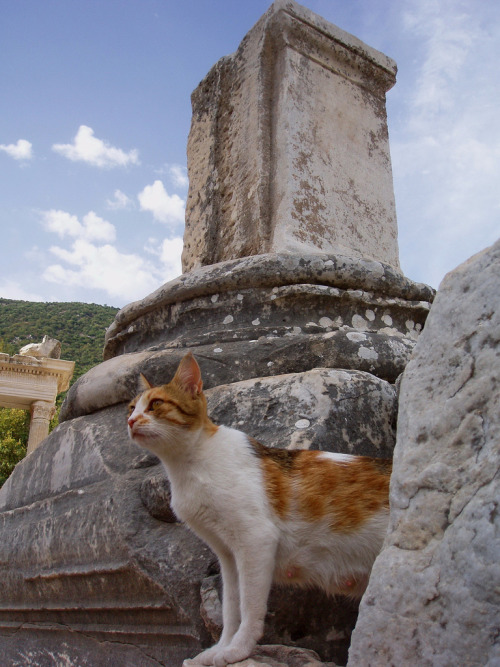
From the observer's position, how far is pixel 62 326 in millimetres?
40938

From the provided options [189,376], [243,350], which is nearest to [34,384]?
[243,350]

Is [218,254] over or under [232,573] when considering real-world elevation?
over

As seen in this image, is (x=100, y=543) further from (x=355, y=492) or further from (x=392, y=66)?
(x=392, y=66)

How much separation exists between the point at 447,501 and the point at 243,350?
1.68 meters

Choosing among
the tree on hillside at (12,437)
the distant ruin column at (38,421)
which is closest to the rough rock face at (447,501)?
the distant ruin column at (38,421)

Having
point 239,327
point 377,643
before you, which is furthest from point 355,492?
A: point 239,327

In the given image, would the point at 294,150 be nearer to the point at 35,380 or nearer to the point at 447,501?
the point at 447,501

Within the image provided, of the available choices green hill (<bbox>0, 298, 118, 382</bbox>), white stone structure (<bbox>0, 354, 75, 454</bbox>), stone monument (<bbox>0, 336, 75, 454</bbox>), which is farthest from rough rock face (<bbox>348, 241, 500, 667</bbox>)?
green hill (<bbox>0, 298, 118, 382</bbox>)

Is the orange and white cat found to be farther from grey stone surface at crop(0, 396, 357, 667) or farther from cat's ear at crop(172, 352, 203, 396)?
grey stone surface at crop(0, 396, 357, 667)

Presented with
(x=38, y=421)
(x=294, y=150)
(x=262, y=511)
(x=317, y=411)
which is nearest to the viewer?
(x=262, y=511)

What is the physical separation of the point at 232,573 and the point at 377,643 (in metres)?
0.72

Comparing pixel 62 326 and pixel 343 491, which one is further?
pixel 62 326

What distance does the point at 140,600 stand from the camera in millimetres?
2129

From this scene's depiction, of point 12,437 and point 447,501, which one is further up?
point 12,437
